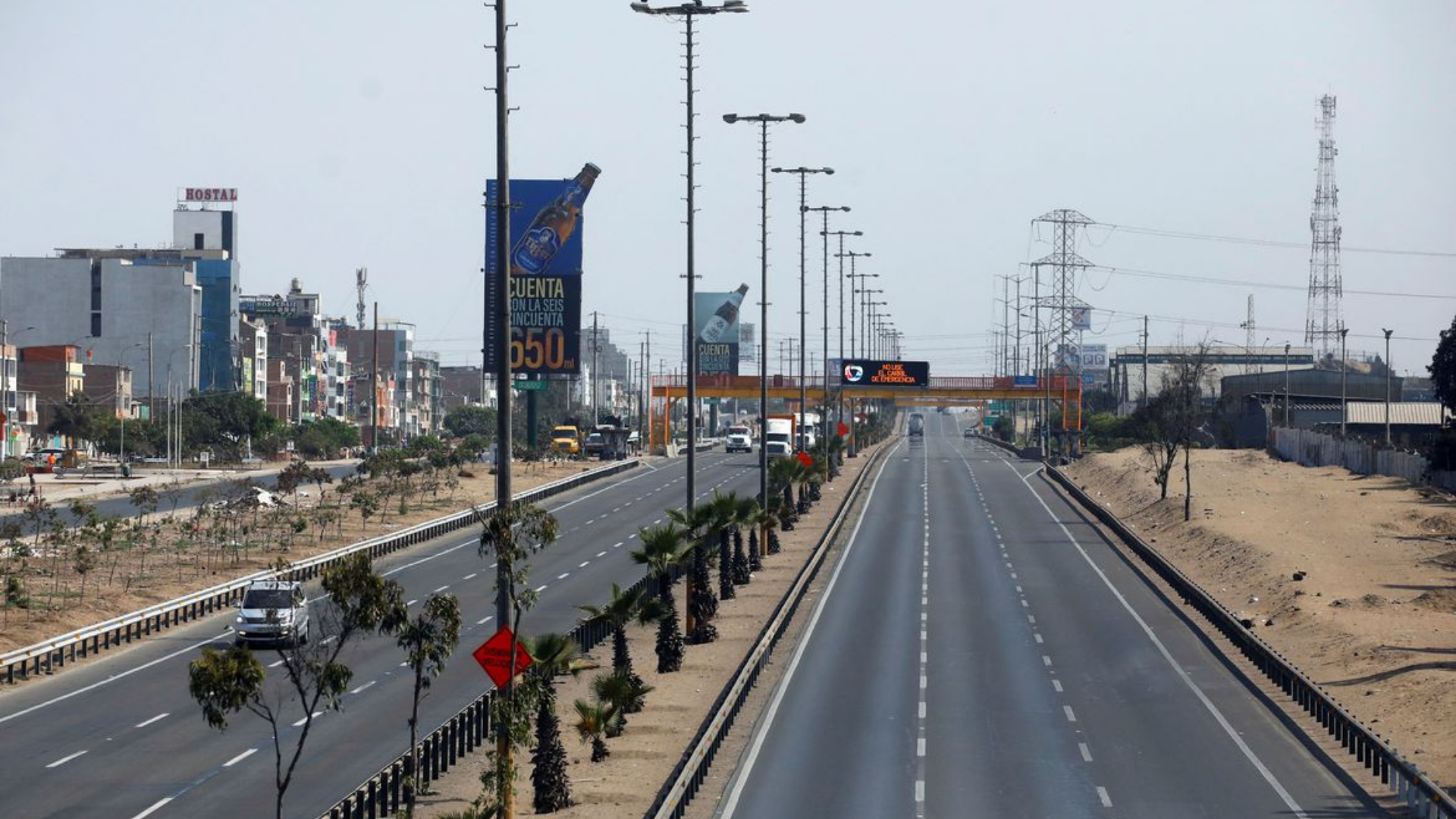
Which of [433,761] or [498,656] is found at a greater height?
[498,656]

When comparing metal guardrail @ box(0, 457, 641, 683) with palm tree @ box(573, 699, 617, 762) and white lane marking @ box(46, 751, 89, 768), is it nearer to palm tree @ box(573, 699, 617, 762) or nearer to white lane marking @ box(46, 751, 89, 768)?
palm tree @ box(573, 699, 617, 762)

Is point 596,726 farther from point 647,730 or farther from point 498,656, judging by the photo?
point 498,656

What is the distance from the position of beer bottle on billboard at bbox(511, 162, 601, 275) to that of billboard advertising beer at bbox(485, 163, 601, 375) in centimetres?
4

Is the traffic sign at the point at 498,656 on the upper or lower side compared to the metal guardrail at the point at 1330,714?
upper

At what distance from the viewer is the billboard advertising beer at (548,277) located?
307ft

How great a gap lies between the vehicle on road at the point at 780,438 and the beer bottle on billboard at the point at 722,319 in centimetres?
834

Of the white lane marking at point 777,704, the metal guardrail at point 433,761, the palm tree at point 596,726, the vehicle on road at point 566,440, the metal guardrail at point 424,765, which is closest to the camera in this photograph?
the metal guardrail at point 424,765

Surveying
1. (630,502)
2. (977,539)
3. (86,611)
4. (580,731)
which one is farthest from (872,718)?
(630,502)

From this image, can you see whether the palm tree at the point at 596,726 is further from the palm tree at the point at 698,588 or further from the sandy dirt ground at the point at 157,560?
the sandy dirt ground at the point at 157,560

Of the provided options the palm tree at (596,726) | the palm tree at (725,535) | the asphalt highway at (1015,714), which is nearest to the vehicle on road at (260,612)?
the palm tree at (725,535)

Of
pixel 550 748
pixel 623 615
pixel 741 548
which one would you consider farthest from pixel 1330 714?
pixel 741 548

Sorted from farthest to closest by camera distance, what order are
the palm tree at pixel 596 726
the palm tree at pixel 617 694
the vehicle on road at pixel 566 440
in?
1. the vehicle on road at pixel 566 440
2. the palm tree at pixel 617 694
3. the palm tree at pixel 596 726

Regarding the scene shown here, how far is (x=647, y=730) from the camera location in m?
33.7

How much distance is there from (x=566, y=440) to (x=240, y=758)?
10782 centimetres
